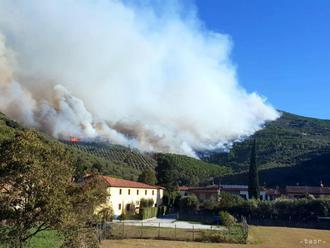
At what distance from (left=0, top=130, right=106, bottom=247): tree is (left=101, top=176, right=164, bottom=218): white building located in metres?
46.7

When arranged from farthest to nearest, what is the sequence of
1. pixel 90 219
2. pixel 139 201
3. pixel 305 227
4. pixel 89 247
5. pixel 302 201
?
1. pixel 139 201
2. pixel 302 201
3. pixel 305 227
4. pixel 90 219
5. pixel 89 247

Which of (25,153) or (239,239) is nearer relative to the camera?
(25,153)

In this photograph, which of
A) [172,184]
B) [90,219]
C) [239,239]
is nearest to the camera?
A: [90,219]

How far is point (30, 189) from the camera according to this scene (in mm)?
14859

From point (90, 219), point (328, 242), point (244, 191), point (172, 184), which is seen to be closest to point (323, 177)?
point (244, 191)

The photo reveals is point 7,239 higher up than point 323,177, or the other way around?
point 323,177

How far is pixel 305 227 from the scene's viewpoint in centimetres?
6125

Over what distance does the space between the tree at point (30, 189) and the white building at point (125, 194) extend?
46690 millimetres

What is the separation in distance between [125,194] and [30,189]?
5614 centimetres

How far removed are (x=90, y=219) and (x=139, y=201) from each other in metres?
57.7

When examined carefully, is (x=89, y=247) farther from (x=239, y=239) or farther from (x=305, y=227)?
(x=305, y=227)

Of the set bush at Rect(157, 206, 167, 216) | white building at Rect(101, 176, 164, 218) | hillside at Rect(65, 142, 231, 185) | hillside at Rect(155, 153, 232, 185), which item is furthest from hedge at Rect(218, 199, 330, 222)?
hillside at Rect(65, 142, 231, 185)

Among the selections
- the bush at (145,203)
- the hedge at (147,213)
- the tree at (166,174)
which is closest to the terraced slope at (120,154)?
the tree at (166,174)

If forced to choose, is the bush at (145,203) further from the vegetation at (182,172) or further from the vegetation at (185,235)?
the vegetation at (185,235)
